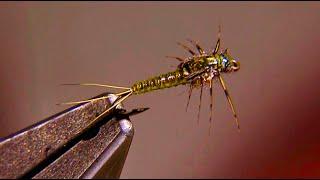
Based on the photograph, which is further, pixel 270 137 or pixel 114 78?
pixel 114 78

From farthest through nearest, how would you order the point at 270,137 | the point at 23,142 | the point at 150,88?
the point at 270,137 < the point at 150,88 < the point at 23,142

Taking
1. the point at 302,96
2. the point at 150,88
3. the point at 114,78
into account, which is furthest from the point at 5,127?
the point at 302,96

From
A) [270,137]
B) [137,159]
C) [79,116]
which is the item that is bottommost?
[137,159]

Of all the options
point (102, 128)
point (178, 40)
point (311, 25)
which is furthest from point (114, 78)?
point (102, 128)

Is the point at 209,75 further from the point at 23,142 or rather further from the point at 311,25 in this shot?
the point at 311,25

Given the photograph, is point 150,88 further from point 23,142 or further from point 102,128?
point 23,142

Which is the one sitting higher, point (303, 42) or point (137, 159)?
point (303, 42)

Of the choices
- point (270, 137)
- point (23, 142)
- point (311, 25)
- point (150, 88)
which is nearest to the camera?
point (23, 142)
